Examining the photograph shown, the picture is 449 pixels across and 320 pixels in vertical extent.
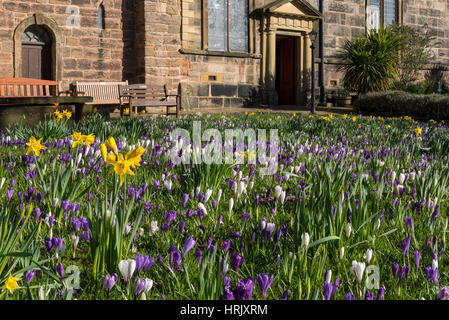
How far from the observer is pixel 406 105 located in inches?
605

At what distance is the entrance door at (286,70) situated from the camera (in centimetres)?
2086

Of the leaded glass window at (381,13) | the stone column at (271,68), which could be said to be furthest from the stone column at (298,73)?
the leaded glass window at (381,13)

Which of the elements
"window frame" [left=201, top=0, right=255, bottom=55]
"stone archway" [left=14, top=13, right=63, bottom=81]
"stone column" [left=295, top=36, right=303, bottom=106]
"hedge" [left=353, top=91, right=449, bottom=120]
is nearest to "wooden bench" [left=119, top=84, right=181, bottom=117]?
"stone archway" [left=14, top=13, right=63, bottom=81]

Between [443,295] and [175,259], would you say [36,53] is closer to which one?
[175,259]

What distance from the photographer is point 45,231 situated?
7.54 feet

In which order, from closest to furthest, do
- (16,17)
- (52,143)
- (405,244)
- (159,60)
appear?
(405,244) < (52,143) < (16,17) < (159,60)

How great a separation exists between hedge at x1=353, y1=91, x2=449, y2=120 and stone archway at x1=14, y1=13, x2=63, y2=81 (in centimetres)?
1067

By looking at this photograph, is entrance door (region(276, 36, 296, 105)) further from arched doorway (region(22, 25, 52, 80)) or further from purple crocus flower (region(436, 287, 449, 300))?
purple crocus flower (region(436, 287, 449, 300))

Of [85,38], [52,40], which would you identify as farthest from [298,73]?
[52,40]

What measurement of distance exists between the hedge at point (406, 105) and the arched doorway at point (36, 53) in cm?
1109
